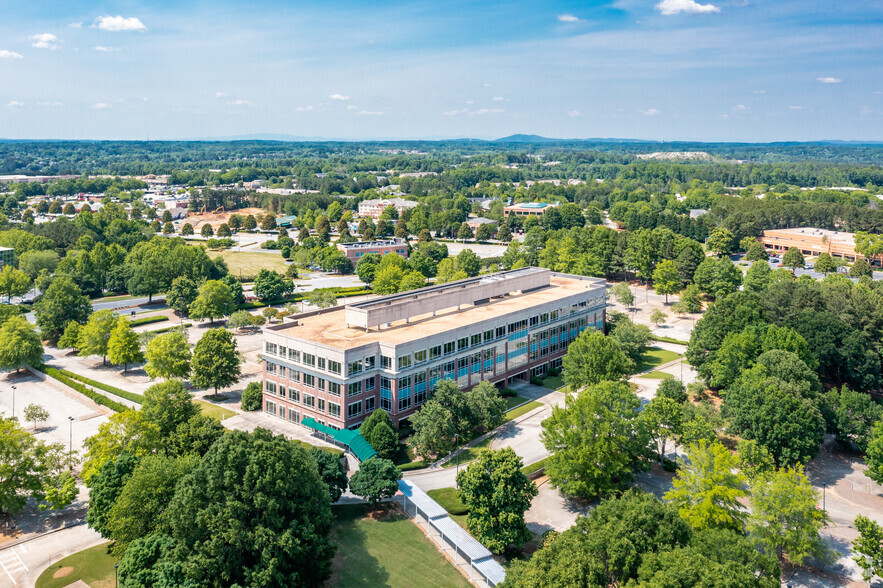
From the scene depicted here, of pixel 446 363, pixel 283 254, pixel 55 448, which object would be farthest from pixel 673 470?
pixel 283 254

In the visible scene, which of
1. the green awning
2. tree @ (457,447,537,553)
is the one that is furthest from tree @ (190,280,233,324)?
tree @ (457,447,537,553)

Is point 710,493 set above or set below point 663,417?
below

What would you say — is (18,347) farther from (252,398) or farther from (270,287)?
(270,287)

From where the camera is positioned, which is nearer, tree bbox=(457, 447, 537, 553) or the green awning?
tree bbox=(457, 447, 537, 553)

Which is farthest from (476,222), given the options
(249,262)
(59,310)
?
(59,310)

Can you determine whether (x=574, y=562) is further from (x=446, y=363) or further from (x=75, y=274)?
(x=75, y=274)

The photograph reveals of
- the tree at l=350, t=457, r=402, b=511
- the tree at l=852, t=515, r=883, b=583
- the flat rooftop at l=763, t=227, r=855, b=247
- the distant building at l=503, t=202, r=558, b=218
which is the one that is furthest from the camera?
the distant building at l=503, t=202, r=558, b=218

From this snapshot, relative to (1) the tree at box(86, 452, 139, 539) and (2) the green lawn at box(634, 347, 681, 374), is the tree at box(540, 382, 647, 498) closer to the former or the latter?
(1) the tree at box(86, 452, 139, 539)
